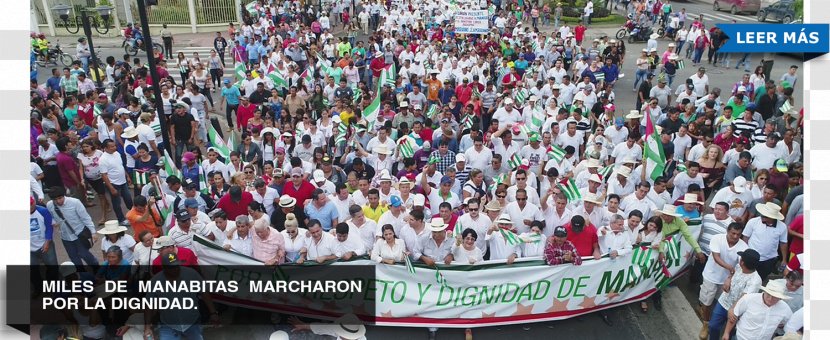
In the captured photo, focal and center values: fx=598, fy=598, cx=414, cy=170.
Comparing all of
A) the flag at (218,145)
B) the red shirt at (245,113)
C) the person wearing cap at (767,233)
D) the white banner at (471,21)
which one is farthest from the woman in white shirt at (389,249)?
the white banner at (471,21)

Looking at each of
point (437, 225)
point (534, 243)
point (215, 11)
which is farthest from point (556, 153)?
point (215, 11)

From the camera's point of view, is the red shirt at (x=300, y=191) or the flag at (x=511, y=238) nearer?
the flag at (x=511, y=238)

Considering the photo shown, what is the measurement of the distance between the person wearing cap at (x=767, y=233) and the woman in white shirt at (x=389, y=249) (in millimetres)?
4084

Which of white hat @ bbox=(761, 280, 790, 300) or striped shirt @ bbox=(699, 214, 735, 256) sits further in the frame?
striped shirt @ bbox=(699, 214, 735, 256)

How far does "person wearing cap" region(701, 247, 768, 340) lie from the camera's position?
19.4 feet

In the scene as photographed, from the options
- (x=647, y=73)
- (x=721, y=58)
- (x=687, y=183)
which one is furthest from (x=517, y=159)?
(x=721, y=58)

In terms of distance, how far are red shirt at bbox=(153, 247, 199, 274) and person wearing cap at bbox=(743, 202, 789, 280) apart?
637 centimetres

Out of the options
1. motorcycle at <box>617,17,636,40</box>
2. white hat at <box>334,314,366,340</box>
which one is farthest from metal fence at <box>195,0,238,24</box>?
white hat at <box>334,314,366,340</box>

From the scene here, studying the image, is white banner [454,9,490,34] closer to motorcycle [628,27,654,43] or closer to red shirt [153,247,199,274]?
motorcycle [628,27,654,43]

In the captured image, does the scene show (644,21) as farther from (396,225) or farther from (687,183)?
(396,225)

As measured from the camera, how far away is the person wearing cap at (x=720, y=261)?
6516 mm

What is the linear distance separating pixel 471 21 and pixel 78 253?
41.9 ft

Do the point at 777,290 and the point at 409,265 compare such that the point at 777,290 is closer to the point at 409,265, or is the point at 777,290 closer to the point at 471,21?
the point at 409,265

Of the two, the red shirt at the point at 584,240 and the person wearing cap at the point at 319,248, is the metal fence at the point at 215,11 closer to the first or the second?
the person wearing cap at the point at 319,248
